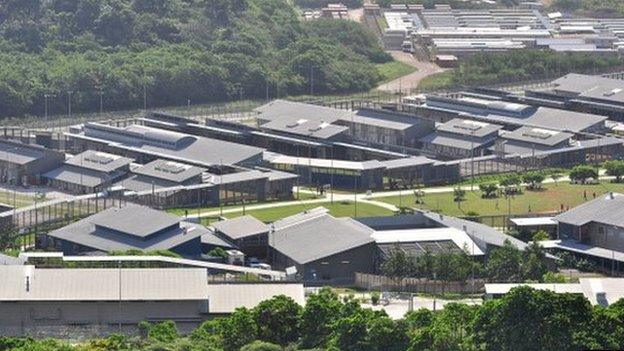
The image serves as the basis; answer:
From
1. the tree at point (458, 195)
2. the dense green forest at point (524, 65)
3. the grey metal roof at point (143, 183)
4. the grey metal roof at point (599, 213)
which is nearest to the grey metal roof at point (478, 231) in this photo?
the grey metal roof at point (599, 213)

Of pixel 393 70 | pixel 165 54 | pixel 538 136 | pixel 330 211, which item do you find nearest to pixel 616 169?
pixel 538 136

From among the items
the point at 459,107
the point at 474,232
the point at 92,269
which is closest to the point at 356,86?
the point at 459,107

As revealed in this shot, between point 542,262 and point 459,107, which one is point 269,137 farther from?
point 542,262

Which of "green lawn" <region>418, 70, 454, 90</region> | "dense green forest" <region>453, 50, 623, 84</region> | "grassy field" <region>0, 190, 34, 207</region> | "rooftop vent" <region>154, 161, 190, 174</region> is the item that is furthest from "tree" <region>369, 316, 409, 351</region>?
"dense green forest" <region>453, 50, 623, 84</region>

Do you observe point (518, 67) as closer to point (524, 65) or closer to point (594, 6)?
point (524, 65)

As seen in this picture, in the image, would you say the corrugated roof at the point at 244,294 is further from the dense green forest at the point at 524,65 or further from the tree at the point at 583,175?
the dense green forest at the point at 524,65
